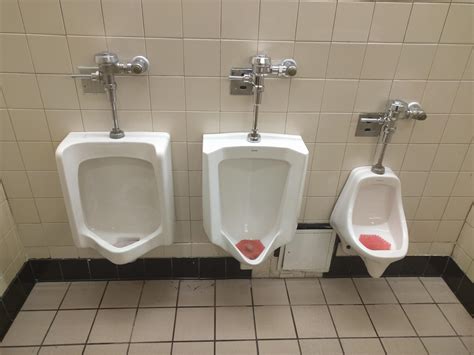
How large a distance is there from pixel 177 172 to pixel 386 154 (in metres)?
0.96

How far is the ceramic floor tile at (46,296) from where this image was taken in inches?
64.8

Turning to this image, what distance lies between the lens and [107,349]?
146 centimetres

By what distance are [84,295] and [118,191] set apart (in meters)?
0.64

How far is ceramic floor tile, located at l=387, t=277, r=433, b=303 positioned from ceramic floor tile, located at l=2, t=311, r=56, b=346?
1.75m

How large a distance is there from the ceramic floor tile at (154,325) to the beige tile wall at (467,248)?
4.94 feet

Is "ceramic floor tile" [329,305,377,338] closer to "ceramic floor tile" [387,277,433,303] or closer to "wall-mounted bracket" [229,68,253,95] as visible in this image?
"ceramic floor tile" [387,277,433,303]

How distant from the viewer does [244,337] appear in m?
1.53

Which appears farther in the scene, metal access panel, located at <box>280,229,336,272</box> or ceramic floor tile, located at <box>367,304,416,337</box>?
metal access panel, located at <box>280,229,336,272</box>

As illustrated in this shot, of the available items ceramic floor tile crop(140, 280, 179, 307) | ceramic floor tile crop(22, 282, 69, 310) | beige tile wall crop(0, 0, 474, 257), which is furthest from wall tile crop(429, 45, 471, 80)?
ceramic floor tile crop(22, 282, 69, 310)

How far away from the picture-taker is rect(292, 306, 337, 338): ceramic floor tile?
156cm

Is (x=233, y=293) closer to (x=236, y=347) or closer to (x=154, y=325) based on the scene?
(x=236, y=347)

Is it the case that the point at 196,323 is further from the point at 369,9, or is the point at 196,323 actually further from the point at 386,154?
the point at 369,9

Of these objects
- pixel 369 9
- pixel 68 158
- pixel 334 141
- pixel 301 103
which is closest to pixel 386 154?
pixel 334 141

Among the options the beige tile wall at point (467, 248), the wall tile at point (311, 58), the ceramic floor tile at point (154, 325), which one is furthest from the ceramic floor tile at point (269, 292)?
the wall tile at point (311, 58)
